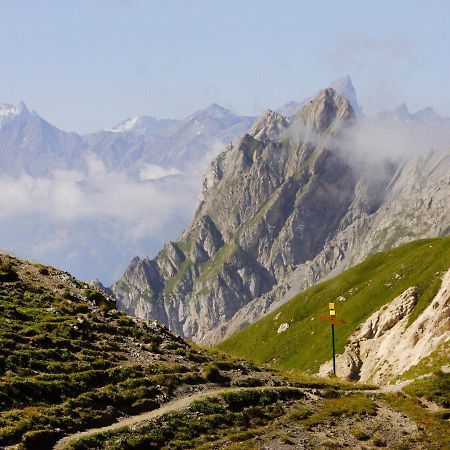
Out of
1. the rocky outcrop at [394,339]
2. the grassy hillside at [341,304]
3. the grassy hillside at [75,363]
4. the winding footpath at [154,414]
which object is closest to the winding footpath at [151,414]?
the winding footpath at [154,414]

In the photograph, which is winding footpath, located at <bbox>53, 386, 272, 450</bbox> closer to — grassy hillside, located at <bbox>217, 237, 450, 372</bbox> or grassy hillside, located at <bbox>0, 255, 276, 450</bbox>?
grassy hillside, located at <bbox>0, 255, 276, 450</bbox>

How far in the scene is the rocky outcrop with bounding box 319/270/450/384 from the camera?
9262 centimetres

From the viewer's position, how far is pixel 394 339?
107 meters

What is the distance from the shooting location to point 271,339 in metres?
152

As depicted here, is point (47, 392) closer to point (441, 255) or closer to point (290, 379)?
point (290, 379)

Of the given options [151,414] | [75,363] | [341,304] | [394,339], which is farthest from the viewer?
[341,304]

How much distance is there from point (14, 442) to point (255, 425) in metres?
15.2

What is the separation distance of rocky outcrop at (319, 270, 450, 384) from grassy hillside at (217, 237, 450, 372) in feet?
11.5

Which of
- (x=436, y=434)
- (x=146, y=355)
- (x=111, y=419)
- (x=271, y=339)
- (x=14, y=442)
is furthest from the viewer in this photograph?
(x=271, y=339)

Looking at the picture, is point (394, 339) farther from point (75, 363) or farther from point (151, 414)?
point (151, 414)

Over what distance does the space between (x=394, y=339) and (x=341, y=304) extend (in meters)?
37.9

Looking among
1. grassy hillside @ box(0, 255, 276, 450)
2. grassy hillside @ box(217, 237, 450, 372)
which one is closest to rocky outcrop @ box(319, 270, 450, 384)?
grassy hillside @ box(217, 237, 450, 372)

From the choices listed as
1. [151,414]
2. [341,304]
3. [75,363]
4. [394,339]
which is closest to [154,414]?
[151,414]

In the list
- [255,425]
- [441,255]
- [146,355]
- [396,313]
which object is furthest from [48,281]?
[441,255]
